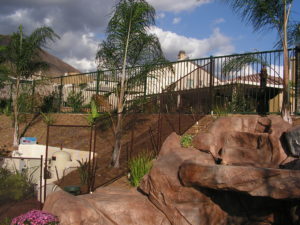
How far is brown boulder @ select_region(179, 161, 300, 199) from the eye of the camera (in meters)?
5.39

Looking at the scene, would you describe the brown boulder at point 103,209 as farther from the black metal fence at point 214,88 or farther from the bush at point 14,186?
the black metal fence at point 214,88

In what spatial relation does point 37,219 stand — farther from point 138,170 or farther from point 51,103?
point 51,103

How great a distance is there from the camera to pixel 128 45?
11.7 m

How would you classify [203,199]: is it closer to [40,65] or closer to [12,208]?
[12,208]

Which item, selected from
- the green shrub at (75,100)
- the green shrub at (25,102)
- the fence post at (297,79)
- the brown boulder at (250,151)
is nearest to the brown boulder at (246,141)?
the brown boulder at (250,151)

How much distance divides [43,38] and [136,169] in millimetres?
10128

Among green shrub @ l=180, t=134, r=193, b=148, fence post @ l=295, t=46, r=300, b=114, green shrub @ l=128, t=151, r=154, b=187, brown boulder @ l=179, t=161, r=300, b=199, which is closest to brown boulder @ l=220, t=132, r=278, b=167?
green shrub @ l=180, t=134, r=193, b=148

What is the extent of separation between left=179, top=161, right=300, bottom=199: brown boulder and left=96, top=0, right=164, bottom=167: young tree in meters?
4.72

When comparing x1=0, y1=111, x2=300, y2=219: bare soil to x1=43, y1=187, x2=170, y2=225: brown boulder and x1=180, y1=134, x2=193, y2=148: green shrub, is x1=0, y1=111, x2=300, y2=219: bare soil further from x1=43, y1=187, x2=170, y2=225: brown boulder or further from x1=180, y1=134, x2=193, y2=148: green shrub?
x1=43, y1=187, x2=170, y2=225: brown boulder

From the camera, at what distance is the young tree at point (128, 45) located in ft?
37.2

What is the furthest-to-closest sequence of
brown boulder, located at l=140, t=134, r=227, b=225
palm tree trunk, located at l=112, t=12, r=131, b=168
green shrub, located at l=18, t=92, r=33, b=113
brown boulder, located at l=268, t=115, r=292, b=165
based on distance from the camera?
green shrub, located at l=18, t=92, r=33, b=113, palm tree trunk, located at l=112, t=12, r=131, b=168, brown boulder, located at l=268, t=115, r=292, b=165, brown boulder, located at l=140, t=134, r=227, b=225

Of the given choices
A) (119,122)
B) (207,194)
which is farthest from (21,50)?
(207,194)

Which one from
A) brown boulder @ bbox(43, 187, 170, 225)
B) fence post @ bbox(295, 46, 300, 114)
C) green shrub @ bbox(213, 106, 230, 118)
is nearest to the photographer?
brown boulder @ bbox(43, 187, 170, 225)

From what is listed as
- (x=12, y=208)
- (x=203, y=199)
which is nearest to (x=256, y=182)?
(x=203, y=199)
